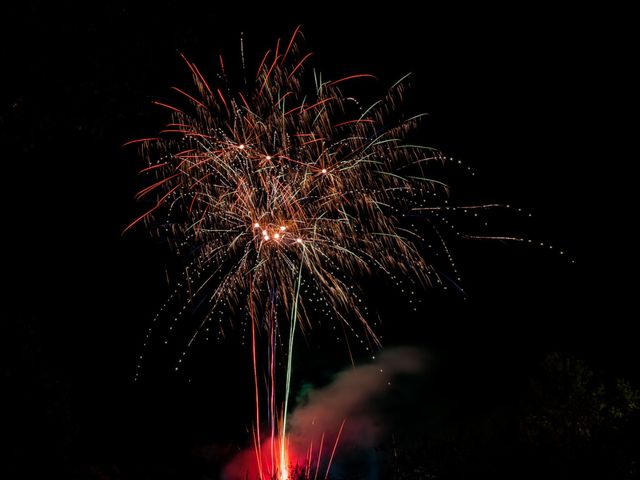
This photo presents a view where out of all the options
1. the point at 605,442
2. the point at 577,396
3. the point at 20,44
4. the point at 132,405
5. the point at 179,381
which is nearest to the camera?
the point at 20,44

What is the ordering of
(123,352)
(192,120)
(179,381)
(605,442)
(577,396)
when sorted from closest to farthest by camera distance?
(192,120), (605,442), (123,352), (179,381), (577,396)

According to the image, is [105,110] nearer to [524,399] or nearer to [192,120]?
[192,120]

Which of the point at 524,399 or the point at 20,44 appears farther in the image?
the point at 524,399

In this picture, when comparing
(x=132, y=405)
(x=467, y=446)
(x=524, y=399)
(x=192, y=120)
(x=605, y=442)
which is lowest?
(x=605, y=442)

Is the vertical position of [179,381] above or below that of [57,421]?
above

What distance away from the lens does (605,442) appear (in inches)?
440

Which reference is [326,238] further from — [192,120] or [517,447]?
[517,447]

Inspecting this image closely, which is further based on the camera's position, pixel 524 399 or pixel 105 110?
pixel 524 399

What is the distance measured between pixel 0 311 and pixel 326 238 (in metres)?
5.12

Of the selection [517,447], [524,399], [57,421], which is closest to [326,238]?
[57,421]

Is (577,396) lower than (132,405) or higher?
lower

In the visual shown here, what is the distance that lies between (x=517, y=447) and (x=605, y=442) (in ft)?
6.65

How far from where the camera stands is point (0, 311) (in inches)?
292

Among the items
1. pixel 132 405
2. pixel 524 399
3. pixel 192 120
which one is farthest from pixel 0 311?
pixel 524 399
